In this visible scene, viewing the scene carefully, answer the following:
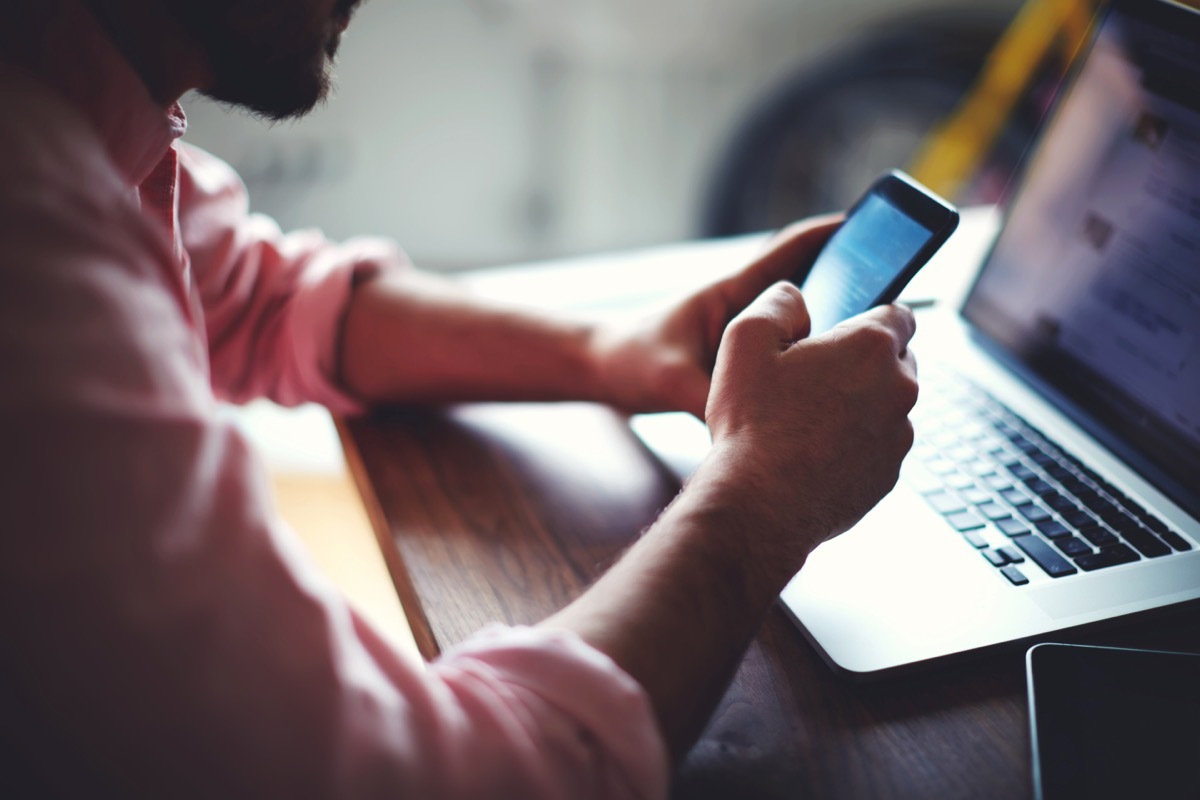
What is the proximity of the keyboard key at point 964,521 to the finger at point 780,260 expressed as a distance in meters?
0.23

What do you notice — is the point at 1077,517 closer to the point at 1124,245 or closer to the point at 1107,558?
the point at 1107,558

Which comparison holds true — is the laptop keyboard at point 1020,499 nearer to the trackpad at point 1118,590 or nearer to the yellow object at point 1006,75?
the trackpad at point 1118,590

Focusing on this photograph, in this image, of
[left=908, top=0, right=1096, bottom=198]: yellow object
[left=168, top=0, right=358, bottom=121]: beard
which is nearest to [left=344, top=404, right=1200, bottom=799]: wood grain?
[left=168, top=0, right=358, bottom=121]: beard

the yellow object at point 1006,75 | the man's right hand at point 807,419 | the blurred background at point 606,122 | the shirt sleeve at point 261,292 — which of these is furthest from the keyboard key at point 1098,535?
the yellow object at point 1006,75

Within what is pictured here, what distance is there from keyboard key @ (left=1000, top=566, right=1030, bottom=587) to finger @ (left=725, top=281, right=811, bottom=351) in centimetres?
19

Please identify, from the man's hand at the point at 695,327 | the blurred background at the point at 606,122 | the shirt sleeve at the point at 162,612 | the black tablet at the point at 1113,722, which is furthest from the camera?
the blurred background at the point at 606,122

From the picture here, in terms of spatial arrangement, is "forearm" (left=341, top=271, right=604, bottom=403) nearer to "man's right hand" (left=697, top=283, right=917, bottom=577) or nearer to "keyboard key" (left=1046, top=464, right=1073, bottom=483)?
"man's right hand" (left=697, top=283, right=917, bottom=577)

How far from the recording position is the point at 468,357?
2.61ft

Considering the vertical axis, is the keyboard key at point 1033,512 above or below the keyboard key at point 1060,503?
below

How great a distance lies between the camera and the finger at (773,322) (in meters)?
0.57

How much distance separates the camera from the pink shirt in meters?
0.34

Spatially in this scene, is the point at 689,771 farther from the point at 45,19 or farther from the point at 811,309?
the point at 45,19

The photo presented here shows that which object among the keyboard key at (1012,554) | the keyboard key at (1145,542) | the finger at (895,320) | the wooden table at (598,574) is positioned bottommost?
the wooden table at (598,574)

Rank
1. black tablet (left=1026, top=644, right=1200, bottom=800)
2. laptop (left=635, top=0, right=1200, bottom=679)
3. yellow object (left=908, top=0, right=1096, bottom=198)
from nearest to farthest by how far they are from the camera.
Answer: black tablet (left=1026, top=644, right=1200, bottom=800) < laptop (left=635, top=0, right=1200, bottom=679) < yellow object (left=908, top=0, right=1096, bottom=198)
